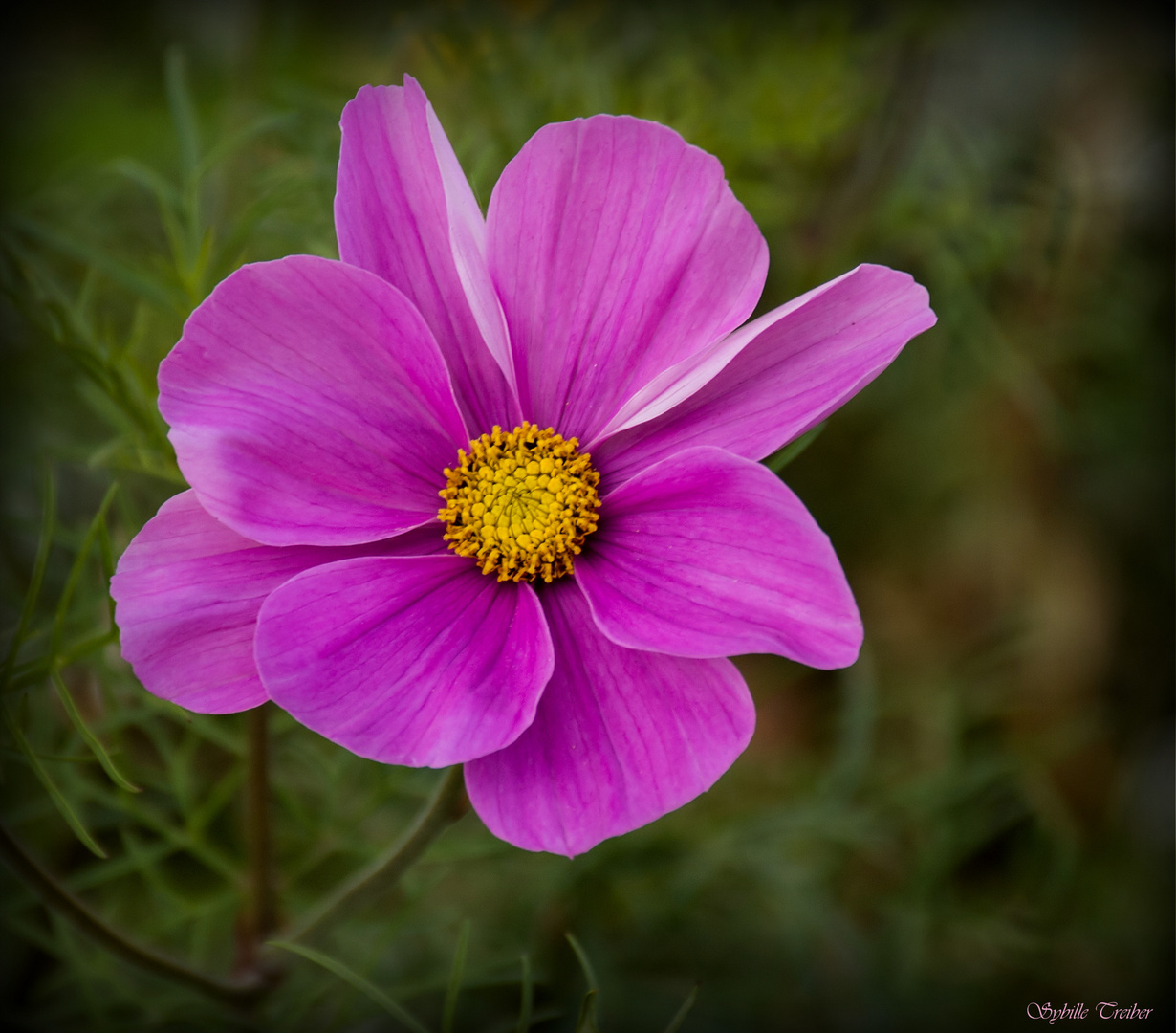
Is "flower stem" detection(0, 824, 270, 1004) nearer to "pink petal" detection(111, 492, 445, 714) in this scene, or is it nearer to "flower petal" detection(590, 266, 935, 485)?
"pink petal" detection(111, 492, 445, 714)

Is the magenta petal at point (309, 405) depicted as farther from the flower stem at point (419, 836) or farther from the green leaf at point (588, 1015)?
the green leaf at point (588, 1015)

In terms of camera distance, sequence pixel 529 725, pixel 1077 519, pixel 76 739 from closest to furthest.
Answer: pixel 529 725 < pixel 76 739 < pixel 1077 519

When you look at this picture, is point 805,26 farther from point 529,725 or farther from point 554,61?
point 529,725

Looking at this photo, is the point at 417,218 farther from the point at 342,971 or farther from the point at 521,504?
the point at 342,971

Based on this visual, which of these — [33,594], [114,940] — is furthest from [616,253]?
[114,940]

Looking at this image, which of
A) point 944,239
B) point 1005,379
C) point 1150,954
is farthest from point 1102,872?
point 944,239

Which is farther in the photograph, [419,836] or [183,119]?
[183,119]

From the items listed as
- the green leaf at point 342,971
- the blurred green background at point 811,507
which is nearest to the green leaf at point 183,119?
the blurred green background at point 811,507
